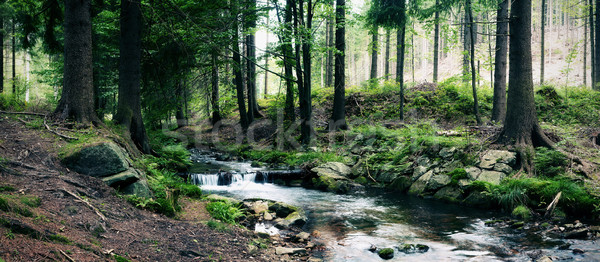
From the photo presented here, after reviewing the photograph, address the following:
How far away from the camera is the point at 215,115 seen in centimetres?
2336

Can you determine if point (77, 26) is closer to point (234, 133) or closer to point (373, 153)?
point (373, 153)

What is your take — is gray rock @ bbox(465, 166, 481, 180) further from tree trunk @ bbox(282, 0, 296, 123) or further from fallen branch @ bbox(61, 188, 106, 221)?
fallen branch @ bbox(61, 188, 106, 221)

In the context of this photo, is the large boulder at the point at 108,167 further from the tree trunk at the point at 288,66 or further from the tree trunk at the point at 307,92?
the tree trunk at the point at 307,92

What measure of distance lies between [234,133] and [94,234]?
17.3m

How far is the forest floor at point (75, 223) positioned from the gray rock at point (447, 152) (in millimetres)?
7196

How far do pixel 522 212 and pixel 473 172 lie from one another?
74.1 inches

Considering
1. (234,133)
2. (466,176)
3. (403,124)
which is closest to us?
(466,176)

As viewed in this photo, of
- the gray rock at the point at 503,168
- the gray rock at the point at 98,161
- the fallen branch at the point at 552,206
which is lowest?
the fallen branch at the point at 552,206

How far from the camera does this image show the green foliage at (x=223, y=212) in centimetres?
639

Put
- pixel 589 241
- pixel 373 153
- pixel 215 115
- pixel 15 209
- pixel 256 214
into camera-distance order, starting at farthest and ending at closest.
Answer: pixel 215 115 < pixel 373 153 < pixel 256 214 < pixel 589 241 < pixel 15 209

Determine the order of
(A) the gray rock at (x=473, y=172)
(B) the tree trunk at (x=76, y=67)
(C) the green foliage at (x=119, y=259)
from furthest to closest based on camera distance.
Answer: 1. (A) the gray rock at (x=473, y=172)
2. (B) the tree trunk at (x=76, y=67)
3. (C) the green foliage at (x=119, y=259)

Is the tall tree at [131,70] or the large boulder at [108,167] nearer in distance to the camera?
the large boulder at [108,167]


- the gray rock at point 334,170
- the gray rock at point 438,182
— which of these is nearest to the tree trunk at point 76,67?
the gray rock at point 334,170

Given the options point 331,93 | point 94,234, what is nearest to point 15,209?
point 94,234
